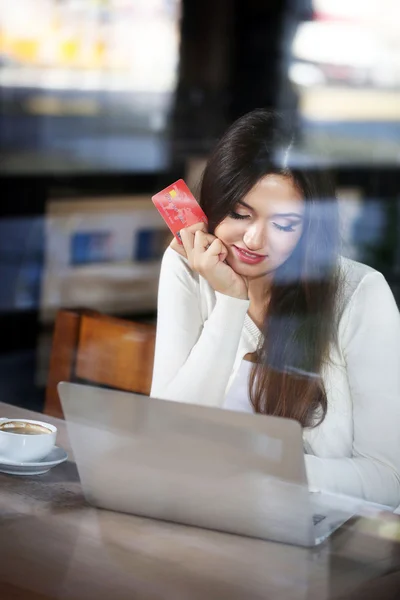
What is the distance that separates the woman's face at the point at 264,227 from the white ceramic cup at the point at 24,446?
294 mm

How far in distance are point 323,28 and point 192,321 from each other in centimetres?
46

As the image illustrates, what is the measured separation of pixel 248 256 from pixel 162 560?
1.27ft

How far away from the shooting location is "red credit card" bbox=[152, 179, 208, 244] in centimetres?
109

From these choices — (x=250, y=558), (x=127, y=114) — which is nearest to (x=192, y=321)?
(x=250, y=558)

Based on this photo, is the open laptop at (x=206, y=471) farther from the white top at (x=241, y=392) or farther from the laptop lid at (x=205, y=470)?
the white top at (x=241, y=392)

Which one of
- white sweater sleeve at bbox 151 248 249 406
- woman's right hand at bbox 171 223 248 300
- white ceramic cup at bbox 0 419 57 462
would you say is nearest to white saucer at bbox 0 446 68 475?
white ceramic cup at bbox 0 419 57 462

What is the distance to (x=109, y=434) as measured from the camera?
953 millimetres

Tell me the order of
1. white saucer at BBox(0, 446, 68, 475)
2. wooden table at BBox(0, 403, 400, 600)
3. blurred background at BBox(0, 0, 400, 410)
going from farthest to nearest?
blurred background at BBox(0, 0, 400, 410)
white saucer at BBox(0, 446, 68, 475)
wooden table at BBox(0, 403, 400, 600)

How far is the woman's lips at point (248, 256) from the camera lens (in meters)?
1.08

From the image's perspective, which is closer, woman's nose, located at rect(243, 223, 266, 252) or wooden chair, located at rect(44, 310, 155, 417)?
woman's nose, located at rect(243, 223, 266, 252)

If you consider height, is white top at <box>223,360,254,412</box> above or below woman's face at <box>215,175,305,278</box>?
below

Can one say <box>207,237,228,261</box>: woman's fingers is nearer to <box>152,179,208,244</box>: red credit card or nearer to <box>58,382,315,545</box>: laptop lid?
<box>152,179,208,244</box>: red credit card

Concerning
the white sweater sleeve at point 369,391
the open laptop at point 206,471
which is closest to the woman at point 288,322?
the white sweater sleeve at point 369,391

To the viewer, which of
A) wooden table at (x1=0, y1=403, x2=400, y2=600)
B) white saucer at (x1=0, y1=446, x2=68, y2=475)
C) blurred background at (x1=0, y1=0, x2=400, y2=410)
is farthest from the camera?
blurred background at (x1=0, y1=0, x2=400, y2=410)
